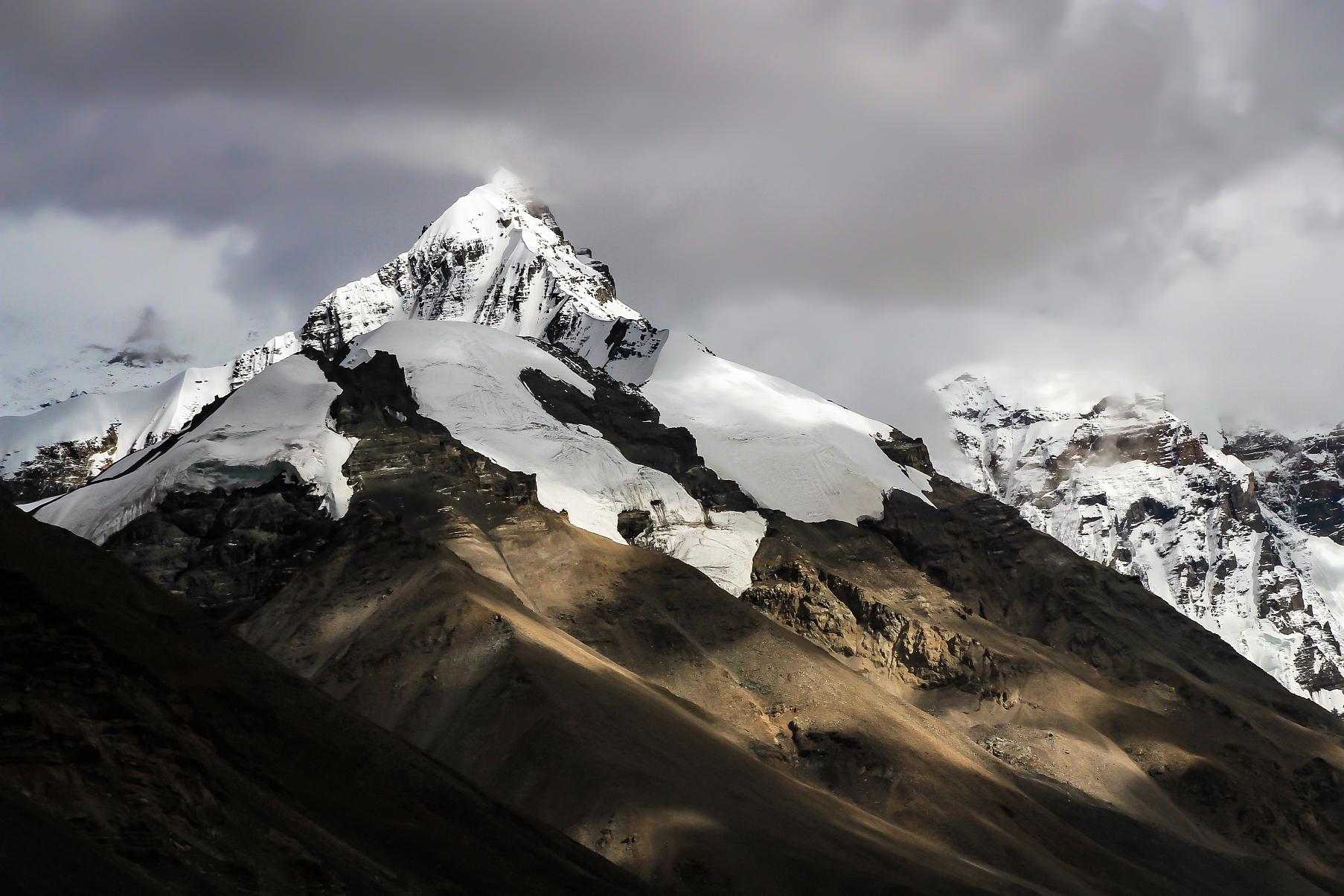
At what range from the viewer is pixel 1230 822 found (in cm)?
16000

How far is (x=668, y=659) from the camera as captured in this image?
13712 cm

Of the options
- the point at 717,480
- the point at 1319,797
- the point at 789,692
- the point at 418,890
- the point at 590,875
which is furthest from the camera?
the point at 717,480

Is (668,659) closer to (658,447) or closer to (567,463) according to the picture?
(567,463)

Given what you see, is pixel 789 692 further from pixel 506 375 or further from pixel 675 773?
pixel 506 375

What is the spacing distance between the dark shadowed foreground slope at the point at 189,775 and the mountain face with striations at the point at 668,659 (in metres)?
17.5

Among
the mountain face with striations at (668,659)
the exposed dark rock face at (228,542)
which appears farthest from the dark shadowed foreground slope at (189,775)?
the exposed dark rock face at (228,542)

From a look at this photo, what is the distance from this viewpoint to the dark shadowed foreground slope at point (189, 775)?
5562cm

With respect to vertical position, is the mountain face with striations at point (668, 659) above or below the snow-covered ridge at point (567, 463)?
below

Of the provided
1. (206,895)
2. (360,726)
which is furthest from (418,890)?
(360,726)

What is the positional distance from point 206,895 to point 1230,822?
126570 millimetres

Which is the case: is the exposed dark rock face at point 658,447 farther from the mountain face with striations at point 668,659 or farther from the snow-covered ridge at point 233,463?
the snow-covered ridge at point 233,463

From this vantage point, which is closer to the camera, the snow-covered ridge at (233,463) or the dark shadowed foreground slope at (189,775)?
the dark shadowed foreground slope at (189,775)

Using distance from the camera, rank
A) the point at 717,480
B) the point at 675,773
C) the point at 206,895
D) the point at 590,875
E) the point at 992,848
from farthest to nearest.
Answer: the point at 717,480, the point at 992,848, the point at 675,773, the point at 590,875, the point at 206,895

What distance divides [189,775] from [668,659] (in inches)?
3056
